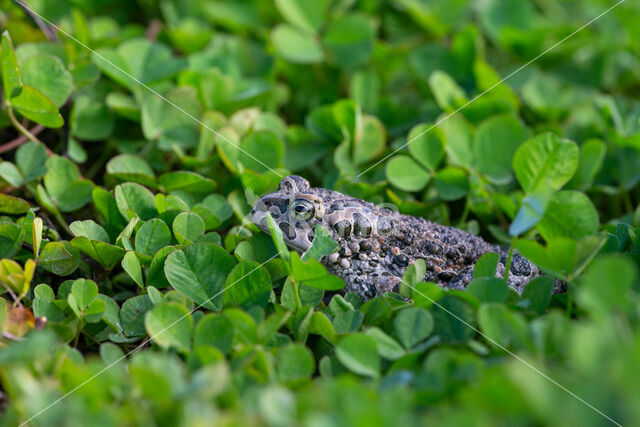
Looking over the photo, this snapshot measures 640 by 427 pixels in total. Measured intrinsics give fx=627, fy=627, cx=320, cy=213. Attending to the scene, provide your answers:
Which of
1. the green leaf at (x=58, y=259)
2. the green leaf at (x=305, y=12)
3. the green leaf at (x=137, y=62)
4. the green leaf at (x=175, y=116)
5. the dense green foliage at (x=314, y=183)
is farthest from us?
the green leaf at (x=305, y=12)

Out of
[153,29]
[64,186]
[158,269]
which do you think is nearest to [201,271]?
[158,269]

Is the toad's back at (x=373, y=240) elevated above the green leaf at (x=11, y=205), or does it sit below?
below

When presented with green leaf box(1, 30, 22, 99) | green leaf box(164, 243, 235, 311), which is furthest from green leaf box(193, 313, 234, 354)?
green leaf box(1, 30, 22, 99)

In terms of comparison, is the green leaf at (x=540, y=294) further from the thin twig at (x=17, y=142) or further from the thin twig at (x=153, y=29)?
the thin twig at (x=153, y=29)

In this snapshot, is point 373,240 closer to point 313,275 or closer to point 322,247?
point 322,247

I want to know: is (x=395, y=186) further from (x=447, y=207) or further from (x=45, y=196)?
(x=45, y=196)

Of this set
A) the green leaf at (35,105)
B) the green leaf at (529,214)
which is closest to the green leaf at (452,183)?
the green leaf at (529,214)

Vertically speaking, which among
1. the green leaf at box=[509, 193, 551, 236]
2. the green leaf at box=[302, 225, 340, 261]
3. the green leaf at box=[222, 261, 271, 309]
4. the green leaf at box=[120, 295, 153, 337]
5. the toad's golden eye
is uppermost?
the green leaf at box=[509, 193, 551, 236]

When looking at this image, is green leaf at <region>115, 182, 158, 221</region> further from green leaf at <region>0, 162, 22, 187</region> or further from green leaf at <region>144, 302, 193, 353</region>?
green leaf at <region>144, 302, 193, 353</region>
